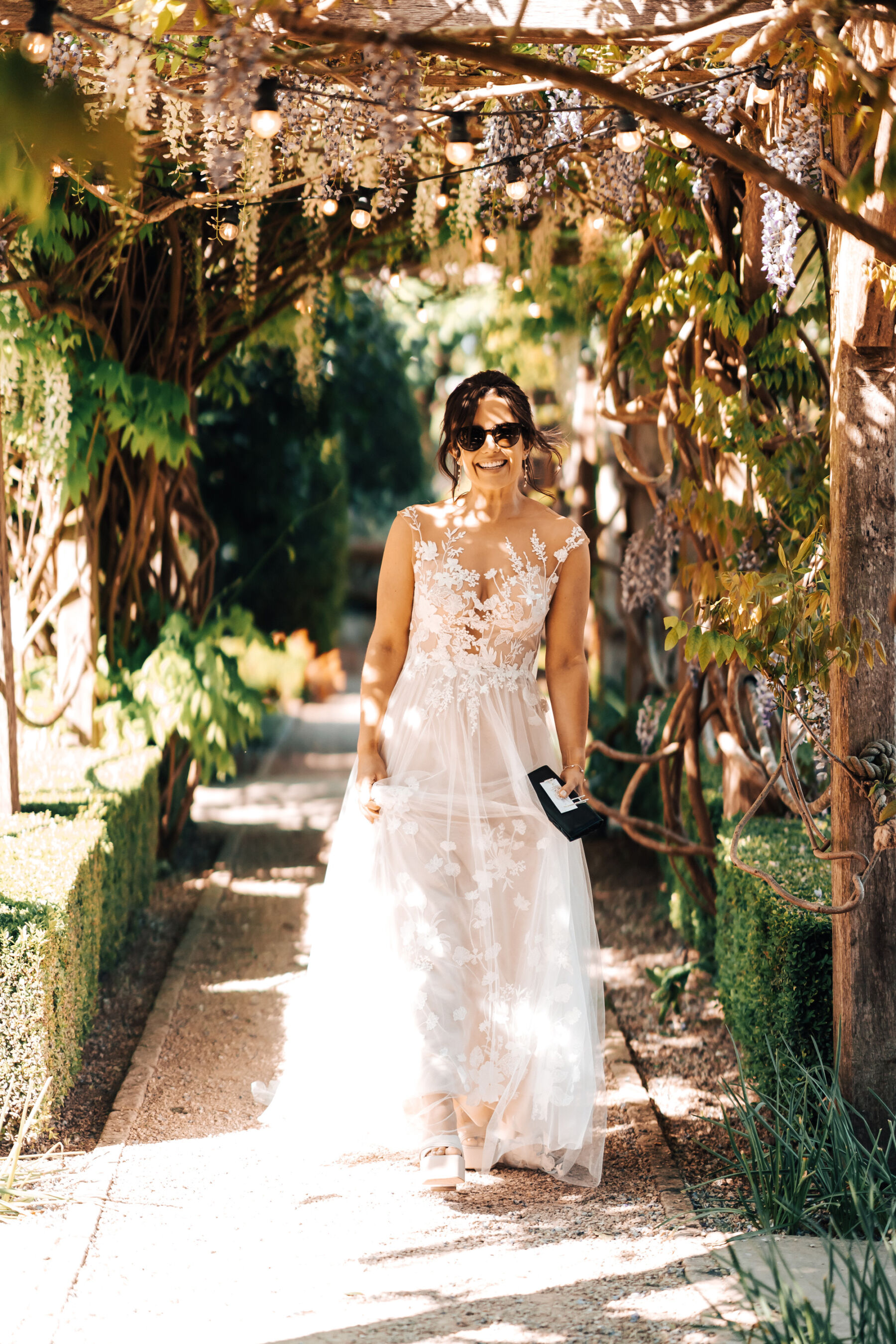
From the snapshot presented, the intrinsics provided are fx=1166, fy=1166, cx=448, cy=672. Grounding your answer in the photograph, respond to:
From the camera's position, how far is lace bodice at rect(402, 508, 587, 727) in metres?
2.82

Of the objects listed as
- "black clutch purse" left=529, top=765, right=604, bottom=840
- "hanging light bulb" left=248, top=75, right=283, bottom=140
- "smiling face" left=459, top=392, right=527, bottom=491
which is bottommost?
"black clutch purse" left=529, top=765, right=604, bottom=840

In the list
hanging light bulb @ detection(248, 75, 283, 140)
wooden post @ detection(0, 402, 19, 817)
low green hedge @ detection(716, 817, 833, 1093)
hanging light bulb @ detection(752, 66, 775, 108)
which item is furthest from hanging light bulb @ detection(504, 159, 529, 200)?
low green hedge @ detection(716, 817, 833, 1093)

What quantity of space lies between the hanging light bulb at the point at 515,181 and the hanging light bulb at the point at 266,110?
51.2 inches

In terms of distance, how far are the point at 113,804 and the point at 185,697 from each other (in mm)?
908

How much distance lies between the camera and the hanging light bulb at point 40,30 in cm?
181

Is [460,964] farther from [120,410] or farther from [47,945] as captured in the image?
[120,410]

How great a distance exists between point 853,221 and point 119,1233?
239 centimetres

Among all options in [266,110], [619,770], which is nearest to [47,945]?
[266,110]

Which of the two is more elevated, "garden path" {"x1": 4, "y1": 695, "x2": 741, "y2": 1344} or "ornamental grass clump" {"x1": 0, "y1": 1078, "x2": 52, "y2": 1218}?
"ornamental grass clump" {"x1": 0, "y1": 1078, "x2": 52, "y2": 1218}

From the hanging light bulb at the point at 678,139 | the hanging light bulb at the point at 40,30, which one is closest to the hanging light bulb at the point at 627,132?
the hanging light bulb at the point at 678,139

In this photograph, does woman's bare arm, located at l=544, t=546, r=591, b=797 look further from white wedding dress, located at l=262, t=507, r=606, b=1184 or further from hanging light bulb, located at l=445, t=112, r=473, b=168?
hanging light bulb, located at l=445, t=112, r=473, b=168

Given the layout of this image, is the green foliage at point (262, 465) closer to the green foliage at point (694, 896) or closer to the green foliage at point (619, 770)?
the green foliage at point (619, 770)

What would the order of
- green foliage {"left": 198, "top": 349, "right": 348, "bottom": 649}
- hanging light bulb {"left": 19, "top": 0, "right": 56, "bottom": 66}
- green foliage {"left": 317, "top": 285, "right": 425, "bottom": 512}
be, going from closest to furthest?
1. hanging light bulb {"left": 19, "top": 0, "right": 56, "bottom": 66}
2. green foliage {"left": 198, "top": 349, "right": 348, "bottom": 649}
3. green foliage {"left": 317, "top": 285, "right": 425, "bottom": 512}

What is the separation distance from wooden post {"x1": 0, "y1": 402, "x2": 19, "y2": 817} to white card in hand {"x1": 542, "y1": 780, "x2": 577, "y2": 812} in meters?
1.64
